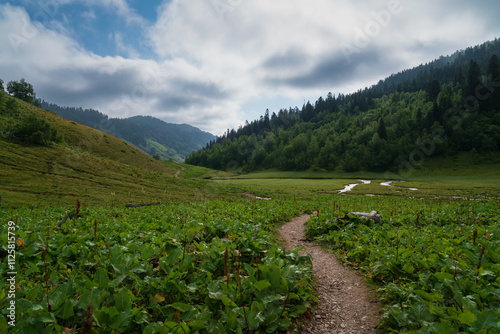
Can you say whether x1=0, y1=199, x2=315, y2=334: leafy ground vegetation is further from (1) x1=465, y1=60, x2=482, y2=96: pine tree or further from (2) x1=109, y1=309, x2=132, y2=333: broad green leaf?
(1) x1=465, y1=60, x2=482, y2=96: pine tree

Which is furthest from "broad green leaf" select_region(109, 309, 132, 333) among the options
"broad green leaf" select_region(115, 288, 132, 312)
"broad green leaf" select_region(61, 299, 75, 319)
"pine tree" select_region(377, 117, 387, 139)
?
"pine tree" select_region(377, 117, 387, 139)

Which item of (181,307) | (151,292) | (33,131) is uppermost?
(33,131)

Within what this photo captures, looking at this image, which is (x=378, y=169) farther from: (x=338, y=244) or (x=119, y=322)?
(x=119, y=322)

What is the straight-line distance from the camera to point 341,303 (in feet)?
21.9

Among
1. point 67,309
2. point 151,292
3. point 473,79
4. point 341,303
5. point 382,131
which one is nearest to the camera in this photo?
point 67,309

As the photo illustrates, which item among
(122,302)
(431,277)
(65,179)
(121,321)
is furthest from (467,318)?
(65,179)

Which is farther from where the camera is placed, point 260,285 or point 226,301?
point 260,285

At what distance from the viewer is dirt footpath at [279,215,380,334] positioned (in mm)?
5453

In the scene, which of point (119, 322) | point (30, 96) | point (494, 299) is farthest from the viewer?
point (30, 96)

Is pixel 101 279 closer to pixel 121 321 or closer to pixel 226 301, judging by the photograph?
pixel 121 321

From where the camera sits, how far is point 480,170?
353 ft

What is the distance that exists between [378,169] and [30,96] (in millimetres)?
182279

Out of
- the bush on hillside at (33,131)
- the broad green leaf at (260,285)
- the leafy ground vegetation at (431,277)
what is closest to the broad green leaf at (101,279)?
the broad green leaf at (260,285)

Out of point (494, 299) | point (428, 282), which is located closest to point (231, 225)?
point (428, 282)
